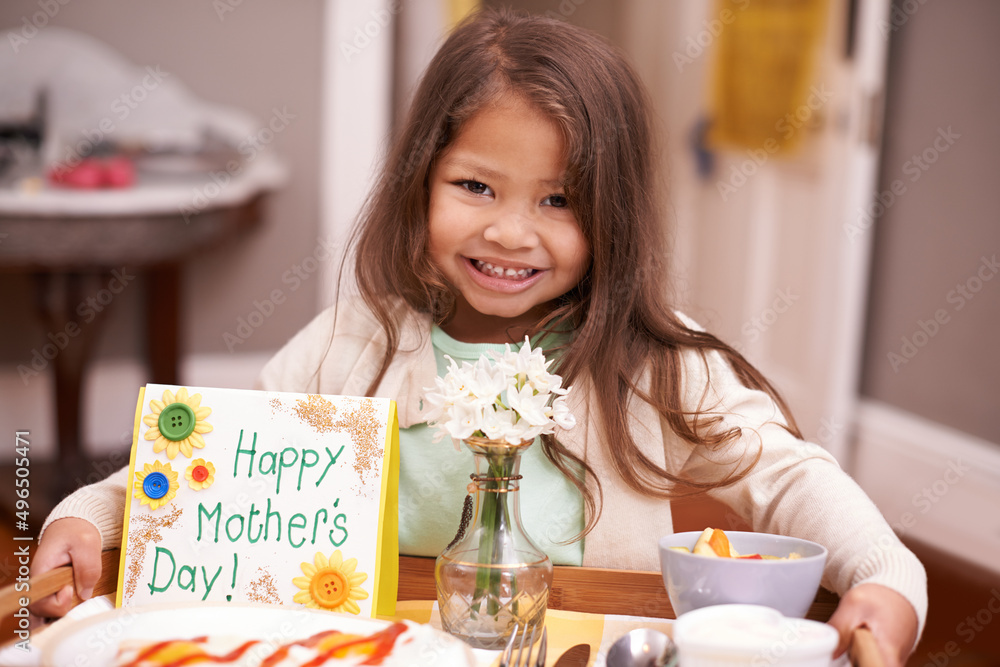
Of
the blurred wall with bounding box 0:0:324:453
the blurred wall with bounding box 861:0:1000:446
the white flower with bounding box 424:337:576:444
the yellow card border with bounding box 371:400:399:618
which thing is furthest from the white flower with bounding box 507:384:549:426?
the blurred wall with bounding box 0:0:324:453

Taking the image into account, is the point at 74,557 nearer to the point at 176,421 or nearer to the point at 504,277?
the point at 176,421

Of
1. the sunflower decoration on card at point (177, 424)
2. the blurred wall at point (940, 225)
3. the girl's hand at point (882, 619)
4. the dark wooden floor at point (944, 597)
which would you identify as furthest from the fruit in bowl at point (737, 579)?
the blurred wall at point (940, 225)

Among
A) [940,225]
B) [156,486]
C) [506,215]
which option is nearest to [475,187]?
[506,215]

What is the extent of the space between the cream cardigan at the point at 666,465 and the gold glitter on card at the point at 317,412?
0.66 ft

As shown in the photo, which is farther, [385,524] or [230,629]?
[385,524]

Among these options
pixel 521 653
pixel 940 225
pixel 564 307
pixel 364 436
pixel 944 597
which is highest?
pixel 940 225

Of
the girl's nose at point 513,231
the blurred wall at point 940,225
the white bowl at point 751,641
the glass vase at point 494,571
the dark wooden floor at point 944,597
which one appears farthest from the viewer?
the blurred wall at point 940,225

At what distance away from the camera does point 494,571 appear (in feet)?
2.21

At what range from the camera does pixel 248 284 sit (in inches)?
115

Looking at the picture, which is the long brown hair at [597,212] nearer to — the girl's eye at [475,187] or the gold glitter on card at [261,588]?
the girl's eye at [475,187]

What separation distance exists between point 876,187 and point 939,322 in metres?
0.45

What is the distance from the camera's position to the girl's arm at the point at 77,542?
713mm

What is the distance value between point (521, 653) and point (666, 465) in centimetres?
36

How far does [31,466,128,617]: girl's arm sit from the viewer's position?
713 millimetres
